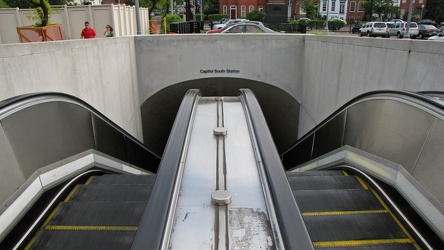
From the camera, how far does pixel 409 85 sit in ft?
18.2

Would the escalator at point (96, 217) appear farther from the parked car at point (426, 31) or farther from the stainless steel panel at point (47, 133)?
the parked car at point (426, 31)

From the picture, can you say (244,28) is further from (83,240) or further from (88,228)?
(83,240)

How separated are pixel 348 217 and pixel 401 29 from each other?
36.9 meters

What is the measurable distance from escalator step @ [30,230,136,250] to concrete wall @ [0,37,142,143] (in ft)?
7.44

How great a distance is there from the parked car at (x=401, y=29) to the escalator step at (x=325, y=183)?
34.0 metres

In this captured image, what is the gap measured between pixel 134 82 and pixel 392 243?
10.6 meters

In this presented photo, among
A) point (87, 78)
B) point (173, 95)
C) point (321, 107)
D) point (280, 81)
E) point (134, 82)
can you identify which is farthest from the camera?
point (173, 95)

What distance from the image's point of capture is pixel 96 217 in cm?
351

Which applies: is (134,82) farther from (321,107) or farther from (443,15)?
(443,15)

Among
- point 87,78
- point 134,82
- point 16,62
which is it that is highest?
point 16,62

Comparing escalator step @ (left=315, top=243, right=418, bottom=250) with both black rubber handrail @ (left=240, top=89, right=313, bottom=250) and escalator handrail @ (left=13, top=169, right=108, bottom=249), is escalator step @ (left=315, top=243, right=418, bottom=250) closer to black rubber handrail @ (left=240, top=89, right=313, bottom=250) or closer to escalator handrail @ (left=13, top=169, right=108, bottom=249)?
black rubber handrail @ (left=240, top=89, right=313, bottom=250)

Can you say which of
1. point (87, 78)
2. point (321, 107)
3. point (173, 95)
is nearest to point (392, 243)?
point (87, 78)

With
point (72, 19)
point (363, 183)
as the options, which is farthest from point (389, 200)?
point (72, 19)

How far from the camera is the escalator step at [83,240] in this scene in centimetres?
298
